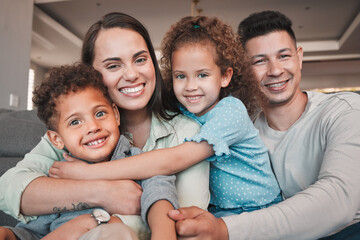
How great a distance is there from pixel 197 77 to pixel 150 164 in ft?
1.68

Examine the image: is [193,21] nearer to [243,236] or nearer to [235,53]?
[235,53]

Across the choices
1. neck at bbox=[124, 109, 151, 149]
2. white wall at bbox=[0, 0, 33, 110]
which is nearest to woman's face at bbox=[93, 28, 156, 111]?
neck at bbox=[124, 109, 151, 149]

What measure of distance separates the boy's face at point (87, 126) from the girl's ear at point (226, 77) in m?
0.57

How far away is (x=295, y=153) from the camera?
1.45m

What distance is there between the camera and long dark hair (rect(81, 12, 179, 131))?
54.5 inches

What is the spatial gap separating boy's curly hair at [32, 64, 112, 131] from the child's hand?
15 cm

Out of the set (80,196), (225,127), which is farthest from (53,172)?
(225,127)

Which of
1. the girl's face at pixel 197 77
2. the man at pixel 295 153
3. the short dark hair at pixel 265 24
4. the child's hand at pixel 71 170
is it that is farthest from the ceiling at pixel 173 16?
the child's hand at pixel 71 170

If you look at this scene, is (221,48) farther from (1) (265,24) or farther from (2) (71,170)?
(2) (71,170)

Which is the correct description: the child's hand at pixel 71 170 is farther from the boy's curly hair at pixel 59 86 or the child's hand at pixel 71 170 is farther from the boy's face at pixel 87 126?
the boy's curly hair at pixel 59 86

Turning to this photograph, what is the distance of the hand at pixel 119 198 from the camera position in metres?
1.06

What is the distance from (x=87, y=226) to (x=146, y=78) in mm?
638

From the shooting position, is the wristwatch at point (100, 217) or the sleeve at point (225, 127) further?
the sleeve at point (225, 127)

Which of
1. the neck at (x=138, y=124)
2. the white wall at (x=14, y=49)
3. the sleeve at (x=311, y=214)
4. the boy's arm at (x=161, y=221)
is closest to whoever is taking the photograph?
the boy's arm at (x=161, y=221)
